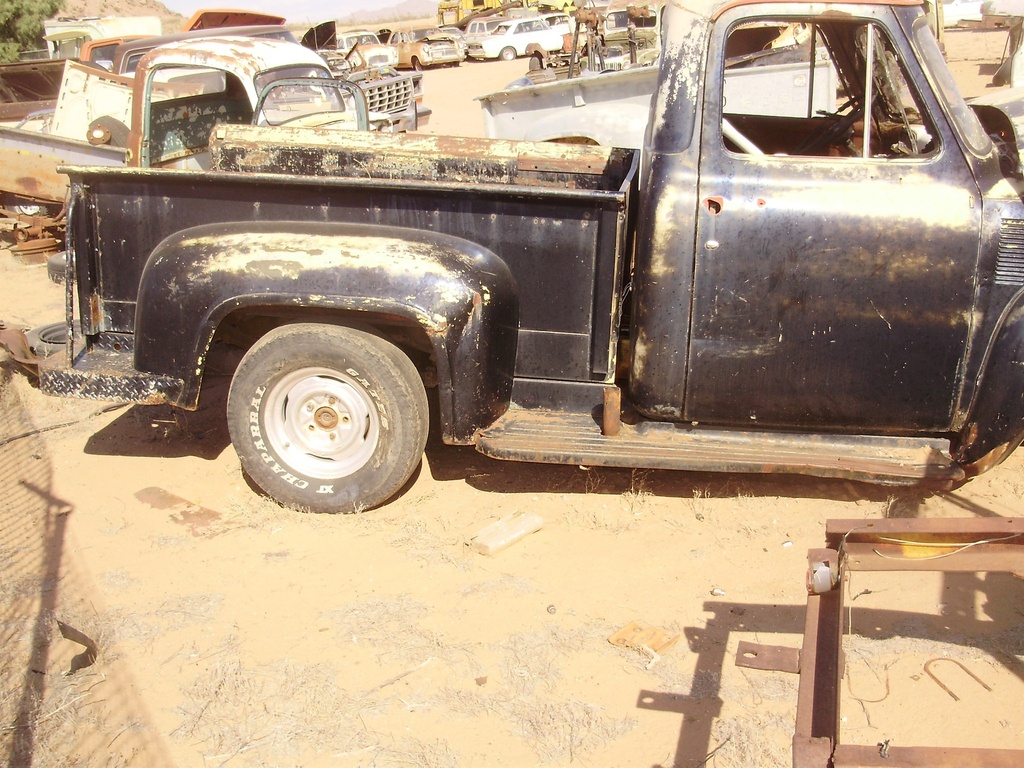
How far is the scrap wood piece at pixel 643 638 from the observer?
307 centimetres

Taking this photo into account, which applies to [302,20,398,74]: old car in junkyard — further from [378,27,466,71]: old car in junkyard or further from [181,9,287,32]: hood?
[378,27,466,71]: old car in junkyard

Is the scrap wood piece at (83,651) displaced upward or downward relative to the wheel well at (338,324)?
downward

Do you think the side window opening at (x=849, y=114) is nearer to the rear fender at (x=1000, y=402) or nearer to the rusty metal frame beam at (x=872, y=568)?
the rear fender at (x=1000, y=402)

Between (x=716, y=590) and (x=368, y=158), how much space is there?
2.74m

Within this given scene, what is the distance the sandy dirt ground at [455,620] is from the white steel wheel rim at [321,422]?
0.80 feet

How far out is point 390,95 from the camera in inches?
454

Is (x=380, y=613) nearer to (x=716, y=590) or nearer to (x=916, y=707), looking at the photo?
(x=716, y=590)

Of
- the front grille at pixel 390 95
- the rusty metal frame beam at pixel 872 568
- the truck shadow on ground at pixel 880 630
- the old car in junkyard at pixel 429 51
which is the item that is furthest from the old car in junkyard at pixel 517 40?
the rusty metal frame beam at pixel 872 568

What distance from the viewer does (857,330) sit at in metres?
3.49

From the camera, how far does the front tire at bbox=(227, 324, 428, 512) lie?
3.69 m

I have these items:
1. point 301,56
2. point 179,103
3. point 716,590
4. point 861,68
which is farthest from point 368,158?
point 301,56

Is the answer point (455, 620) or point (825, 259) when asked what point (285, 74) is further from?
point (455, 620)

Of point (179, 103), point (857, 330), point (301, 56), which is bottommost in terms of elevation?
point (857, 330)

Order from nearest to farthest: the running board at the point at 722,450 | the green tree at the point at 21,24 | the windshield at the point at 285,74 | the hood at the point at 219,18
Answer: the running board at the point at 722,450 → the windshield at the point at 285,74 → the hood at the point at 219,18 → the green tree at the point at 21,24
